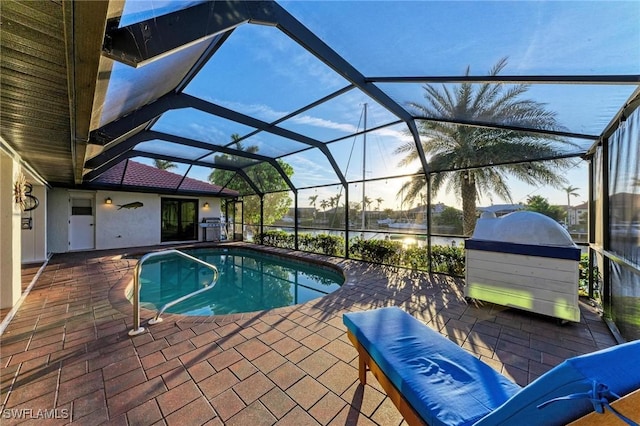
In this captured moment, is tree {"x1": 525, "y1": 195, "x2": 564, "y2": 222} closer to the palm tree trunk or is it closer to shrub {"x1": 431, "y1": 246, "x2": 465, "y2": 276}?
the palm tree trunk

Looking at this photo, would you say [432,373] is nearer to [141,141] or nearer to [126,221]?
[141,141]

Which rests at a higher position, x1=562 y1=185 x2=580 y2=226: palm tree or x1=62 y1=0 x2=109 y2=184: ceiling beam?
x1=62 y1=0 x2=109 y2=184: ceiling beam

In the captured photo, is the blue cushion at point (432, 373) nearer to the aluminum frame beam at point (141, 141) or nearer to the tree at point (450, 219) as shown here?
the aluminum frame beam at point (141, 141)

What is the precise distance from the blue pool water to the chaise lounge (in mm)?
3539

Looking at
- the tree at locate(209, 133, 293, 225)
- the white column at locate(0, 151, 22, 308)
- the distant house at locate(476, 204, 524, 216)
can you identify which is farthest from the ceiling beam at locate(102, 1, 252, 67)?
the distant house at locate(476, 204, 524, 216)

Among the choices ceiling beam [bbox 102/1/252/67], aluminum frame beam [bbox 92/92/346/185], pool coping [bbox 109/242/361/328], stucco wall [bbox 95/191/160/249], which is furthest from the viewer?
stucco wall [bbox 95/191/160/249]

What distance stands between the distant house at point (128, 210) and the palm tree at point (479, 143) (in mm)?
9441

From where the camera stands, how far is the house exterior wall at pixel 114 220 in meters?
8.58

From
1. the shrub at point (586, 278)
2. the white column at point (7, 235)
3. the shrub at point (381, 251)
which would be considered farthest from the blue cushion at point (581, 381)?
the shrub at point (381, 251)

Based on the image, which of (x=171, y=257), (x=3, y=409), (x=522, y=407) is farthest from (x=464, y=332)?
(x=171, y=257)

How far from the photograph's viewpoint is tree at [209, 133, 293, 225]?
9.57 meters

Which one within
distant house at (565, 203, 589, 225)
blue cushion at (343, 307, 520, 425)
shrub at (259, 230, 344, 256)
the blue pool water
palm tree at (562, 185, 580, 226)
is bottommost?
the blue pool water

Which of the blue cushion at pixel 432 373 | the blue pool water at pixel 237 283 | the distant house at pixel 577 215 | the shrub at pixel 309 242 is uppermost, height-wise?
the distant house at pixel 577 215

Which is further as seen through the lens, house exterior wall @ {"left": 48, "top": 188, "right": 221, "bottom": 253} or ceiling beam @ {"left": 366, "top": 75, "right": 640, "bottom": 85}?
house exterior wall @ {"left": 48, "top": 188, "right": 221, "bottom": 253}
